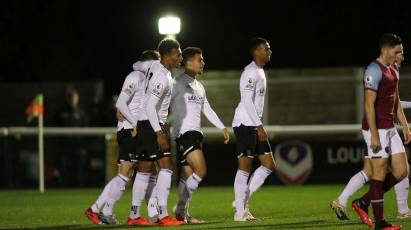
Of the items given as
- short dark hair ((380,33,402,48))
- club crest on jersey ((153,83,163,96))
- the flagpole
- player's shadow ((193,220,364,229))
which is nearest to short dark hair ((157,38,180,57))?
club crest on jersey ((153,83,163,96))

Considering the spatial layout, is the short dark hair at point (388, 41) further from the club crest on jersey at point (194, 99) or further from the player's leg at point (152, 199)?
the player's leg at point (152, 199)

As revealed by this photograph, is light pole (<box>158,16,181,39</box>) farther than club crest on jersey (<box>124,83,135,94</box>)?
Yes

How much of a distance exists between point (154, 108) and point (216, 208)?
403cm

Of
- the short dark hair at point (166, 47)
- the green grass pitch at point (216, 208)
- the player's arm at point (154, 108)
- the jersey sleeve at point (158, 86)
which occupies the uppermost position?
the short dark hair at point (166, 47)

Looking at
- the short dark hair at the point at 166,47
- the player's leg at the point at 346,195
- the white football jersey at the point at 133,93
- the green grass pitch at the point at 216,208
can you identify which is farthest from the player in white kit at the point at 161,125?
the player's leg at the point at 346,195

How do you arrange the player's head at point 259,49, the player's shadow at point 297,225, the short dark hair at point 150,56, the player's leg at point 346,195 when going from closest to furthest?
the player's shadow at point 297,225 < the player's leg at point 346,195 < the player's head at point 259,49 < the short dark hair at point 150,56

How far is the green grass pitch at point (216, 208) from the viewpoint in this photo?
13.2 metres

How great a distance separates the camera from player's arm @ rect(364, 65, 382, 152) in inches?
455

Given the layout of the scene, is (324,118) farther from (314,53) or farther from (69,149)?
(314,53)

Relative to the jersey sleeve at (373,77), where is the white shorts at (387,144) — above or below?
below

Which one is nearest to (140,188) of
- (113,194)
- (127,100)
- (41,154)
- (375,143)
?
(113,194)

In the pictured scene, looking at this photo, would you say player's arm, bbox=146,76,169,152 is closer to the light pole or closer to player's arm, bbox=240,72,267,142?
player's arm, bbox=240,72,267,142

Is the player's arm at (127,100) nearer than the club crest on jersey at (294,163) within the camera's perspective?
Yes

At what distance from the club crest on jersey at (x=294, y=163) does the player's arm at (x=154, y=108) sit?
1055 cm
